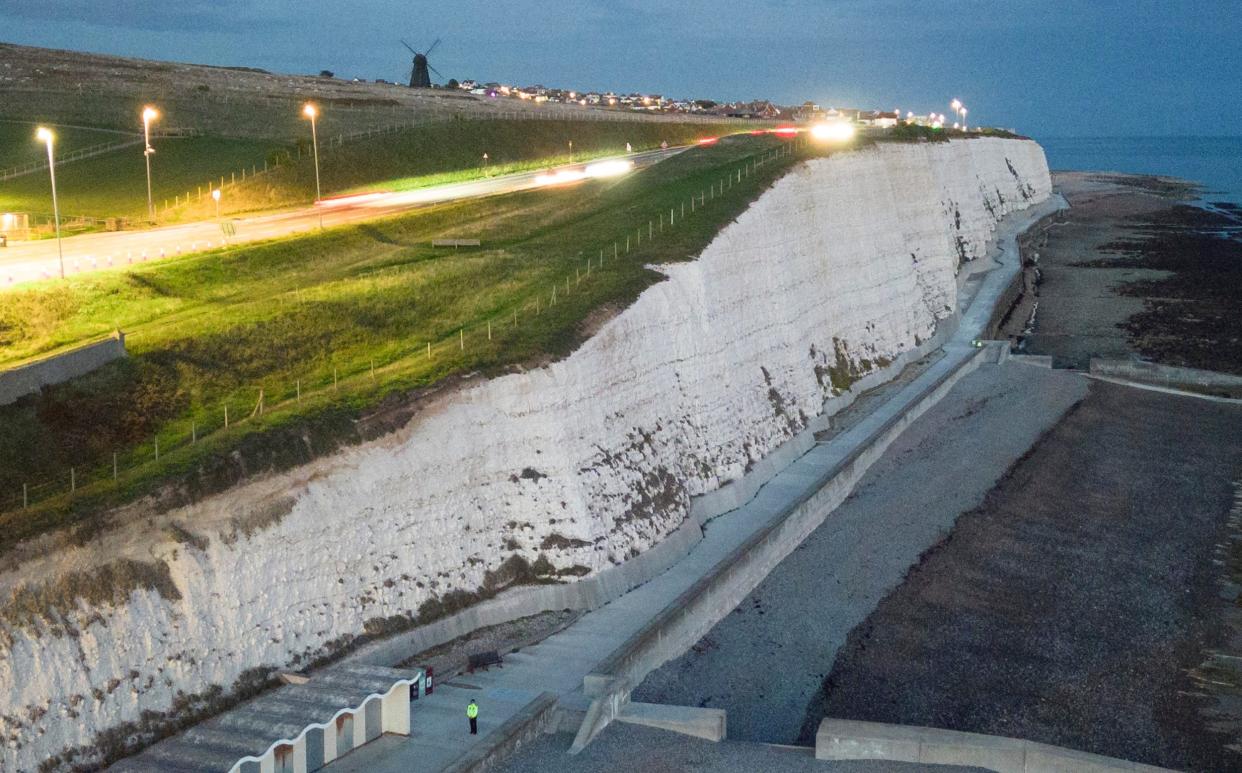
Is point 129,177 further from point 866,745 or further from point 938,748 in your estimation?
point 938,748

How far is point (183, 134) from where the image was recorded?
76250 millimetres

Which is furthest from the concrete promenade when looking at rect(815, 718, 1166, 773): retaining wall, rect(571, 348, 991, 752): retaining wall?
rect(815, 718, 1166, 773): retaining wall

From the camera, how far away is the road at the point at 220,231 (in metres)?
41.0

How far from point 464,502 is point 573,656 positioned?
15.6 ft

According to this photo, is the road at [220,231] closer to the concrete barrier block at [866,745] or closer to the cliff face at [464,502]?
the cliff face at [464,502]

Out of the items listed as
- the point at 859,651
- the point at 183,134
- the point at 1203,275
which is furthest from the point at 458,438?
the point at 1203,275

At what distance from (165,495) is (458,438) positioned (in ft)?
25.7

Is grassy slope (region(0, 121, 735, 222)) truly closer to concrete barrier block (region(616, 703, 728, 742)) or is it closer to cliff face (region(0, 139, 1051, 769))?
cliff face (region(0, 139, 1051, 769))

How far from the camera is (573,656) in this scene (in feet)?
91.5

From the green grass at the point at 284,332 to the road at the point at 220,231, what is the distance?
2071 mm

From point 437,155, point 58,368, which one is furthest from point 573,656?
point 437,155

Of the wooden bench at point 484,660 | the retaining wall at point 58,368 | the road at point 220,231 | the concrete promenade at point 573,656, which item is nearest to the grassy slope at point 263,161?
the road at point 220,231

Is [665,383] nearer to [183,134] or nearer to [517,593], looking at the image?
[517,593]

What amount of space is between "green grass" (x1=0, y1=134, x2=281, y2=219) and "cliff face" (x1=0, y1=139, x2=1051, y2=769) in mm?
28849
